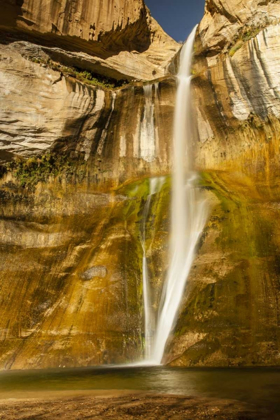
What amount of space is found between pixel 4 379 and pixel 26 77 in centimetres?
1582

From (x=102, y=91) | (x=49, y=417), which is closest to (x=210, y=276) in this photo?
(x=49, y=417)

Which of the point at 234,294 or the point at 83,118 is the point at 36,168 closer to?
the point at 83,118

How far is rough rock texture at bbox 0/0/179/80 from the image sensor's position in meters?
20.7

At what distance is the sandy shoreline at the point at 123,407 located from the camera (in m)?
5.39

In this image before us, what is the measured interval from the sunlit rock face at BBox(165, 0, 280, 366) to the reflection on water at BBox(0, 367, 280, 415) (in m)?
1.37

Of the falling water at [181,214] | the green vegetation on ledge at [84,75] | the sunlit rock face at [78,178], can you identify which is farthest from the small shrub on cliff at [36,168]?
the falling water at [181,214]

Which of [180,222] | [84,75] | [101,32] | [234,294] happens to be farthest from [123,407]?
[101,32]

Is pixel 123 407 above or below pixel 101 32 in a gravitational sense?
below

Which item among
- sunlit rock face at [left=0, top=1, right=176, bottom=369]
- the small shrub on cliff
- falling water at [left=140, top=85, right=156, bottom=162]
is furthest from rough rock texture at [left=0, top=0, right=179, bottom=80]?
the small shrub on cliff

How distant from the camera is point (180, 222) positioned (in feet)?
57.8

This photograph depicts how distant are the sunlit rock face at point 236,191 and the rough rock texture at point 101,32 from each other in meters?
3.98

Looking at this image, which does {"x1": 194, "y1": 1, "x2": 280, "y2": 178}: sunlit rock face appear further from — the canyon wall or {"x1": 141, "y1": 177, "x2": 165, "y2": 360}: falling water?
{"x1": 141, "y1": 177, "x2": 165, "y2": 360}: falling water

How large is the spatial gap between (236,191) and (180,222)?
336 cm

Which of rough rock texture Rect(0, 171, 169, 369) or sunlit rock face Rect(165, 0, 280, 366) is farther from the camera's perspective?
rough rock texture Rect(0, 171, 169, 369)
